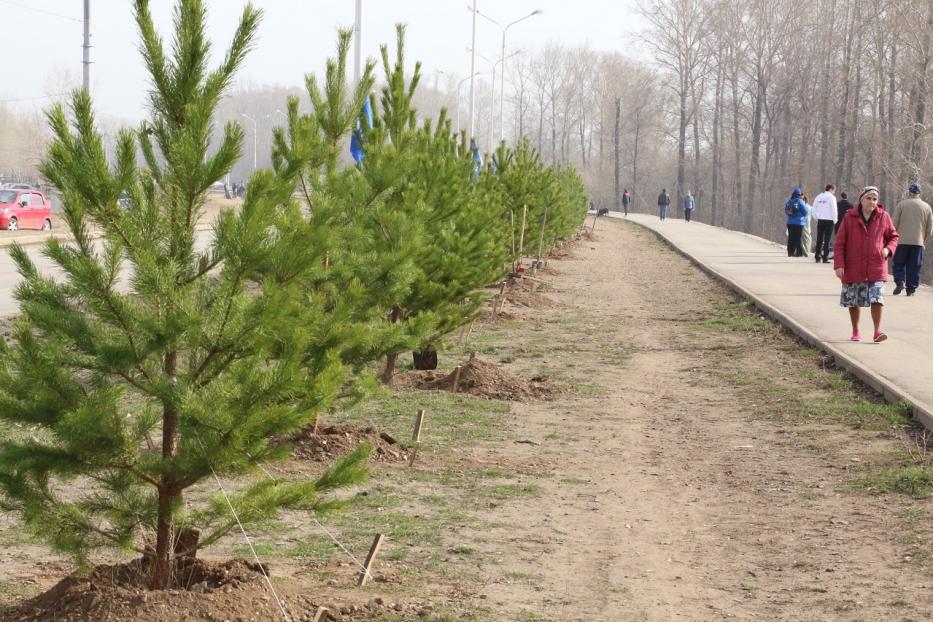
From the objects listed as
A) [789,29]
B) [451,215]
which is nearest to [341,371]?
[451,215]

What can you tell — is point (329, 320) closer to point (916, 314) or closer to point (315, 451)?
point (315, 451)

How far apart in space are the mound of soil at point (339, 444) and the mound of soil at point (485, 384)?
2.68m

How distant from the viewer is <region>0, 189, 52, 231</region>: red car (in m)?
38.7

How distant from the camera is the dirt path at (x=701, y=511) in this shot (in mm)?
5598

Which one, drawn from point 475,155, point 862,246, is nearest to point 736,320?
point 862,246

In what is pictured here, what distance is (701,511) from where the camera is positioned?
735 cm

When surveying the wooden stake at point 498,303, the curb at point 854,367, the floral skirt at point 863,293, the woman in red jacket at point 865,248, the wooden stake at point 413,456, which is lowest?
the wooden stake at point 413,456

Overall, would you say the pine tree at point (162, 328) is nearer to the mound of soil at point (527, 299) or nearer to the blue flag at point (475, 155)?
the blue flag at point (475, 155)

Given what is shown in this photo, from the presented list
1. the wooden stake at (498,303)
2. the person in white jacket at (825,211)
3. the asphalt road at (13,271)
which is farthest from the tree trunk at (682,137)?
the wooden stake at (498,303)

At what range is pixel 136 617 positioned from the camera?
171 inches

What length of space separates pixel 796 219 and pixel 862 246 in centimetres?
1762

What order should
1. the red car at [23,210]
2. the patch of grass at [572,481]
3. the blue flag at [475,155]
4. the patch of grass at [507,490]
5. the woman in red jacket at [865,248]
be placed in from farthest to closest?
the red car at [23,210] < the blue flag at [475,155] < the woman in red jacket at [865,248] < the patch of grass at [572,481] < the patch of grass at [507,490]

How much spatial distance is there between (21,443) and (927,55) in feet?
165

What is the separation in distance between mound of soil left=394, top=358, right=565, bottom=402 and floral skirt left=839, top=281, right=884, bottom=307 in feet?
12.1
